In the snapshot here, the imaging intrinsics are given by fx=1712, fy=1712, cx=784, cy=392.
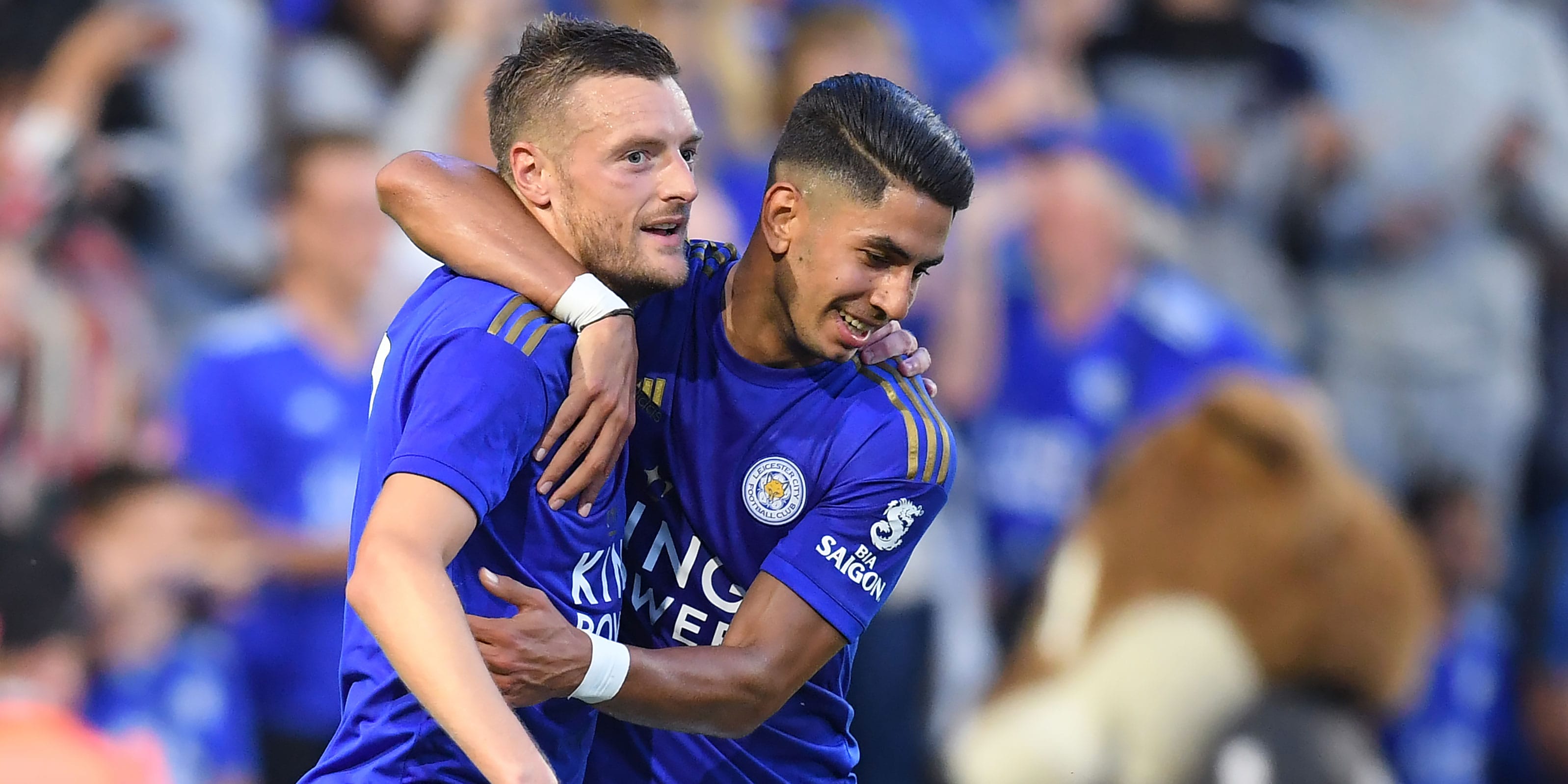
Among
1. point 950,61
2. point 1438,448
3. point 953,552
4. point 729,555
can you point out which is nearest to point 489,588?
point 729,555

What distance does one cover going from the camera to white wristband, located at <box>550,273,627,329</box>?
2.65 m

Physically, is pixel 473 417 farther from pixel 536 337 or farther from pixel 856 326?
pixel 856 326

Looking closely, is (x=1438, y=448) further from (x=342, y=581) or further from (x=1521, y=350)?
(x=342, y=581)

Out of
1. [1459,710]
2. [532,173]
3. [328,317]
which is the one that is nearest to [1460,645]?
[1459,710]

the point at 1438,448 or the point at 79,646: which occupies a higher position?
the point at 79,646

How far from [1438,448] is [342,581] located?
5.53 meters

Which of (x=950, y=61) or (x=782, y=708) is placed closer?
(x=782, y=708)

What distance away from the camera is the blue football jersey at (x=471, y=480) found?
2.38 metres

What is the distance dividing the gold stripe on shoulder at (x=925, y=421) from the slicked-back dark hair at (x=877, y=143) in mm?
335

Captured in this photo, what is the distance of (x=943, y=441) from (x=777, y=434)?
0.96 ft

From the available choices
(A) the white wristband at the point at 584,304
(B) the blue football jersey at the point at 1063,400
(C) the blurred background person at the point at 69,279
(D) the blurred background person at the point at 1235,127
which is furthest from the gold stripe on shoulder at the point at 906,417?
(D) the blurred background person at the point at 1235,127

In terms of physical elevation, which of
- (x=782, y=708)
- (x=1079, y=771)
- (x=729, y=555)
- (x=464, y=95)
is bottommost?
(x=1079, y=771)

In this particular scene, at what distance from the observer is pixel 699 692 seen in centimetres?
274

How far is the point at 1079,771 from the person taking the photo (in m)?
5.30
